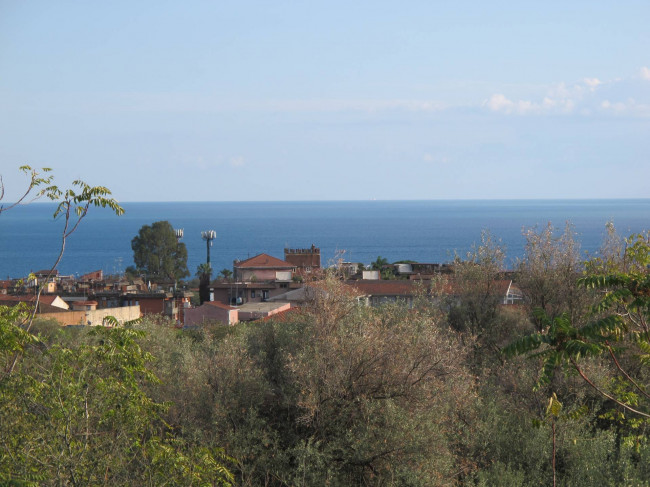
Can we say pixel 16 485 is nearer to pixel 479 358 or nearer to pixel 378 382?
pixel 378 382

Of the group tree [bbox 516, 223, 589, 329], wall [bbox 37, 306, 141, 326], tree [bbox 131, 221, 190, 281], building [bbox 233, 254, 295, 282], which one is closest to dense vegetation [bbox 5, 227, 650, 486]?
tree [bbox 516, 223, 589, 329]

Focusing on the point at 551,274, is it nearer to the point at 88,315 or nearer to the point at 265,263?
the point at 88,315

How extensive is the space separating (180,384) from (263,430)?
2.22m

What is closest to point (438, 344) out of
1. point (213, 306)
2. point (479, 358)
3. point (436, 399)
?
point (436, 399)

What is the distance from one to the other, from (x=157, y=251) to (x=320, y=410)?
307 feet

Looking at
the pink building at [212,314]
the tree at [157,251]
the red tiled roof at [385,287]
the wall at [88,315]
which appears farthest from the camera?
the tree at [157,251]

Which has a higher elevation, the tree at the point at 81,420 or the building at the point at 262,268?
the tree at the point at 81,420

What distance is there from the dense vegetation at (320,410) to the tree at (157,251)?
8598 cm

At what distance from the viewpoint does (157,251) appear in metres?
105

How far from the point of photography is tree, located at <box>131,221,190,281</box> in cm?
10325

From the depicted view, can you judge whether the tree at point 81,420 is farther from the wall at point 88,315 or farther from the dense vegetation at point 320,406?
the wall at point 88,315

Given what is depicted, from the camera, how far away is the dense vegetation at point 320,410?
9469 millimetres

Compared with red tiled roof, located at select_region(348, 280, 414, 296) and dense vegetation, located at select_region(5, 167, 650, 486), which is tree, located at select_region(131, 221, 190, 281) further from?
dense vegetation, located at select_region(5, 167, 650, 486)

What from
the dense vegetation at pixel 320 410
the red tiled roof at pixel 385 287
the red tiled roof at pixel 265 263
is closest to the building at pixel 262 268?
the red tiled roof at pixel 265 263
